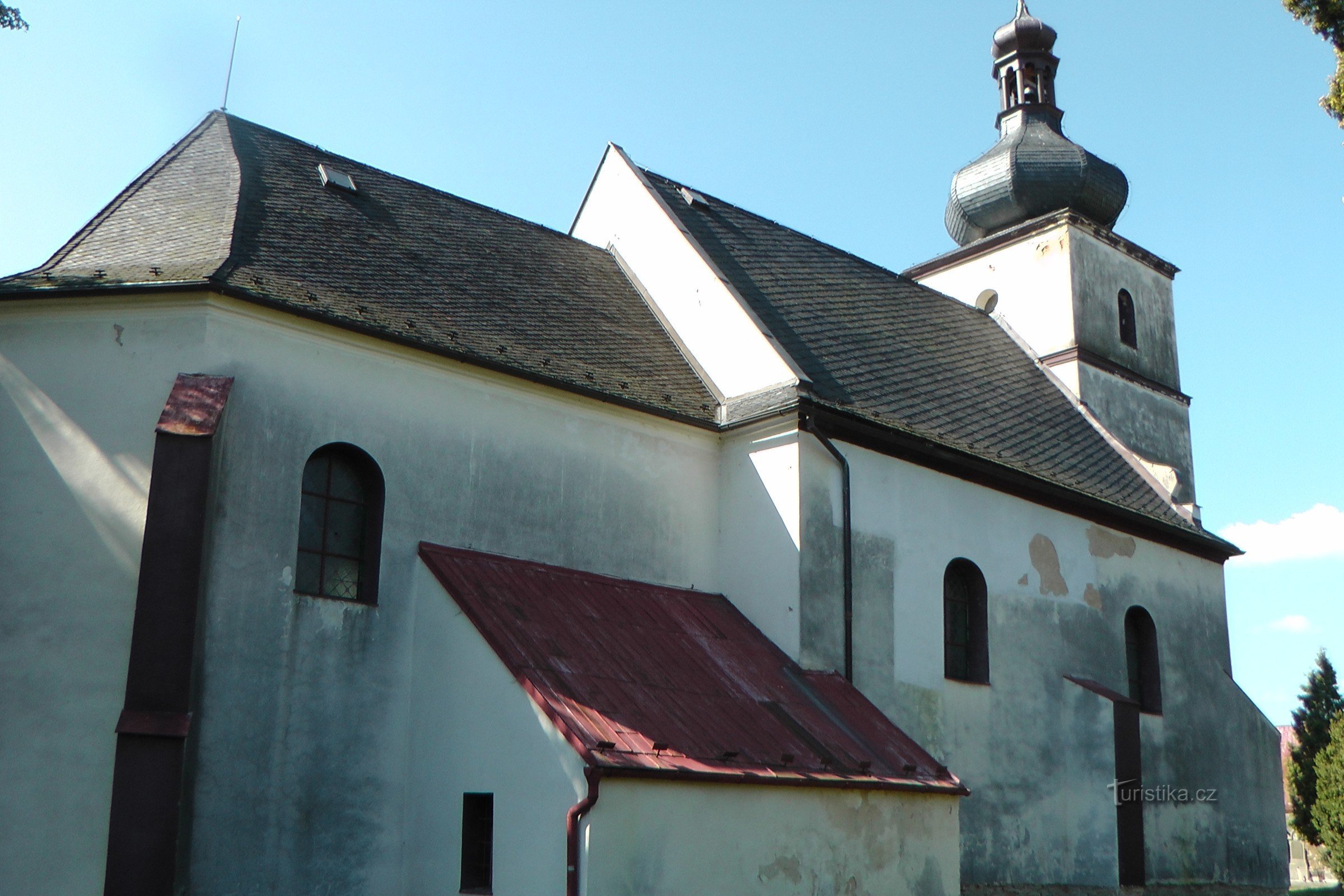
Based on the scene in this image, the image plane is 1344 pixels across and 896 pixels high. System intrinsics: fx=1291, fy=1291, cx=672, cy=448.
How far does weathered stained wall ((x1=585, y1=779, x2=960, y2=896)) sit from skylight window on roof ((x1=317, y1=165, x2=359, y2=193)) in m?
8.66

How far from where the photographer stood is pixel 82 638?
35.2ft

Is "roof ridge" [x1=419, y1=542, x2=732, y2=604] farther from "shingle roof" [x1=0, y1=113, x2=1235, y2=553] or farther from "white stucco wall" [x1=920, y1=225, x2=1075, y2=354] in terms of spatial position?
"white stucco wall" [x1=920, y1=225, x2=1075, y2=354]

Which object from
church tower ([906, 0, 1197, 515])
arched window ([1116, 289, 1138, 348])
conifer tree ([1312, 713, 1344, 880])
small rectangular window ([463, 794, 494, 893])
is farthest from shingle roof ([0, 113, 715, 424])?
conifer tree ([1312, 713, 1344, 880])

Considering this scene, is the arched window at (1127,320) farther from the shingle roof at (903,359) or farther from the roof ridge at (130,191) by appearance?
the roof ridge at (130,191)

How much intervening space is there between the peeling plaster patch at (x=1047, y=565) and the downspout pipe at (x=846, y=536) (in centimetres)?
360

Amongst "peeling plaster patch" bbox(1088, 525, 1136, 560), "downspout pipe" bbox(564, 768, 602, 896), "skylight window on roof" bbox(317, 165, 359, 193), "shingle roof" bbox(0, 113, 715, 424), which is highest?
"skylight window on roof" bbox(317, 165, 359, 193)

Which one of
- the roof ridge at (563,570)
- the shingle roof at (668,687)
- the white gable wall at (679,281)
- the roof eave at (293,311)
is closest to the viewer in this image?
the shingle roof at (668,687)

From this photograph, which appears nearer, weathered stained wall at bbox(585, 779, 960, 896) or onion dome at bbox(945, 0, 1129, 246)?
weathered stained wall at bbox(585, 779, 960, 896)

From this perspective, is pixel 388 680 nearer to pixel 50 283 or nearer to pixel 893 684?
pixel 50 283

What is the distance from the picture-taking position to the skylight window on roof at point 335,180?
1537cm

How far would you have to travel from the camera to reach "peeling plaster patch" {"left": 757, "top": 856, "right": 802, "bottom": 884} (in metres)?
10.9

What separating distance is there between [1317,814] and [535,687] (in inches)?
841

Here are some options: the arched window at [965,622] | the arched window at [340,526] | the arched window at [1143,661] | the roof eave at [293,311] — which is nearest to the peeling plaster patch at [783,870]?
the arched window at [340,526]
